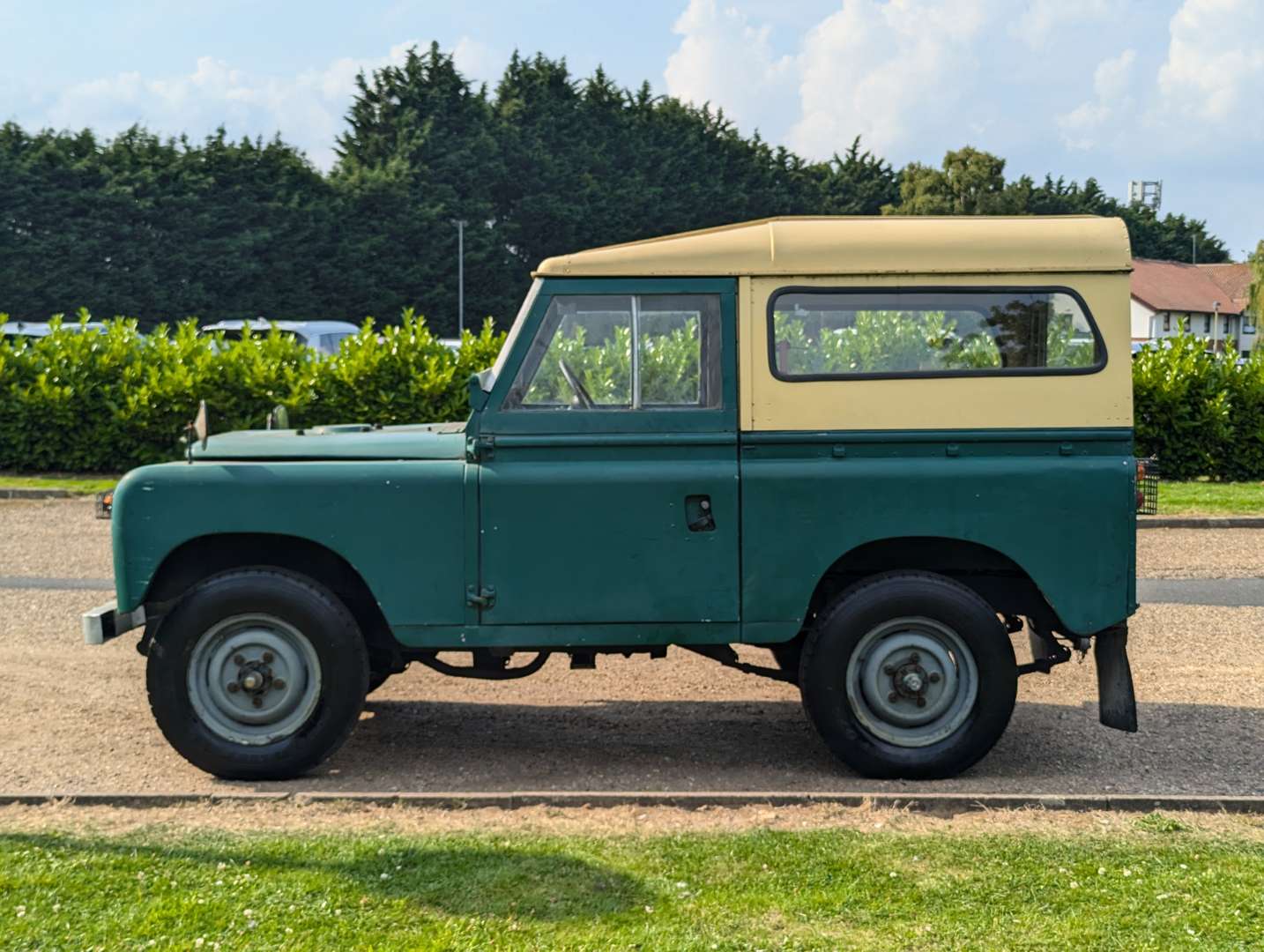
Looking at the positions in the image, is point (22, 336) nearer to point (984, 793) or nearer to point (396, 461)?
point (396, 461)

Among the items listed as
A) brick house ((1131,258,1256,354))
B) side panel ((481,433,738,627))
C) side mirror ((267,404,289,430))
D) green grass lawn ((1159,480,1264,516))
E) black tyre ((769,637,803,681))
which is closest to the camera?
side panel ((481,433,738,627))

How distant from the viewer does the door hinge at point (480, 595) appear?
21.2 ft

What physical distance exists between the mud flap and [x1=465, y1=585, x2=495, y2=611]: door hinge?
2742 mm

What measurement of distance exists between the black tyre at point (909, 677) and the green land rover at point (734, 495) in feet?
0.04

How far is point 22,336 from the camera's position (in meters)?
19.5

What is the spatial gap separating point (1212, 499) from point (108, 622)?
13.6 m

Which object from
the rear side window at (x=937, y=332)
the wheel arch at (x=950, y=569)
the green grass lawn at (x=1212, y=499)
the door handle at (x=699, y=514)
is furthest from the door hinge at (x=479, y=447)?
the green grass lawn at (x=1212, y=499)

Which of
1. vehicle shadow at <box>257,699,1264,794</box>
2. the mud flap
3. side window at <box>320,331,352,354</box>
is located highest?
side window at <box>320,331,352,354</box>

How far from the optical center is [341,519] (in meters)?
6.49

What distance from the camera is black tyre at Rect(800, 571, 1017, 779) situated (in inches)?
257

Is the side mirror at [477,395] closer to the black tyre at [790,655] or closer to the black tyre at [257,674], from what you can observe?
the black tyre at [257,674]

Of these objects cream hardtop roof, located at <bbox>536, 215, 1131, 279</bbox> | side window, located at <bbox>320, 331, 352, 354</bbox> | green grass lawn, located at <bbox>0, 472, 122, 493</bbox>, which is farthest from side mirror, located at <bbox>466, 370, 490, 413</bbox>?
side window, located at <bbox>320, 331, 352, 354</bbox>

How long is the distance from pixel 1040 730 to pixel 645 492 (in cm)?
274

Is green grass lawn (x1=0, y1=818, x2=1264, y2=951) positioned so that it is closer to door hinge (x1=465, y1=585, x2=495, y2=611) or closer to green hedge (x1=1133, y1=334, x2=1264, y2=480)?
door hinge (x1=465, y1=585, x2=495, y2=611)
